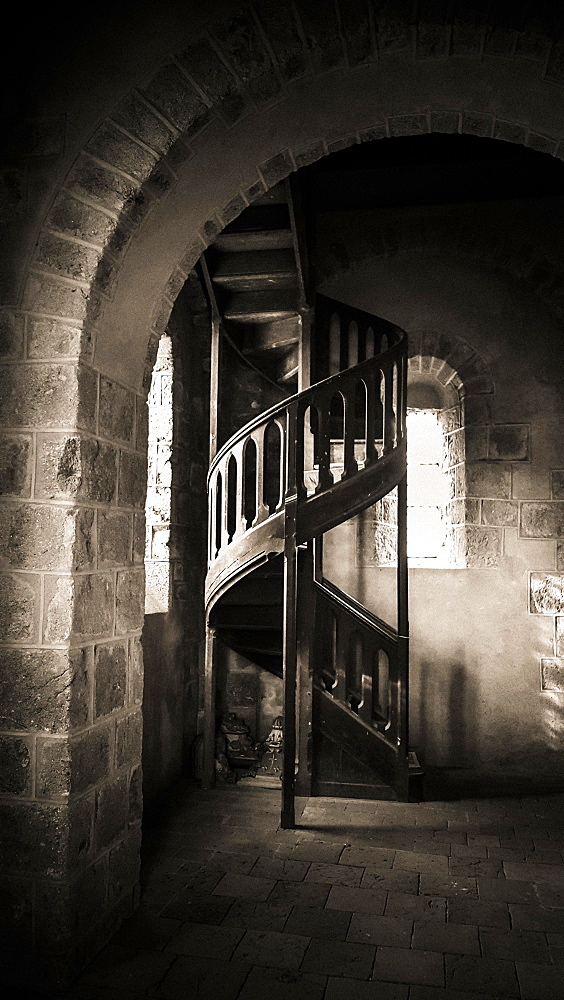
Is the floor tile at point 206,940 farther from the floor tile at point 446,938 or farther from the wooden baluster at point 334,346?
the wooden baluster at point 334,346

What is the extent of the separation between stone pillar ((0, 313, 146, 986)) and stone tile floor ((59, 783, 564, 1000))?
0.84 ft

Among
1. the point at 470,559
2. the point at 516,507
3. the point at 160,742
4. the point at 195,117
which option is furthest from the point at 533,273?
the point at 160,742

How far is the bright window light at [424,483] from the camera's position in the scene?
5.90 m

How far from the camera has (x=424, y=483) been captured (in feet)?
20.0

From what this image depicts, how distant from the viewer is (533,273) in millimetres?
5320

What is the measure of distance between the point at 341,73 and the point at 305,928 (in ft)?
10.0

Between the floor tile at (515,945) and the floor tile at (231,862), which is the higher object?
the floor tile at (515,945)

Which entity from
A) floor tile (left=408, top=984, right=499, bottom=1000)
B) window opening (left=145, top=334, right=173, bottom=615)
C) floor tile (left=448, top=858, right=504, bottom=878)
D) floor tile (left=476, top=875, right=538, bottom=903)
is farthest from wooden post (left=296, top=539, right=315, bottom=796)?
floor tile (left=408, top=984, right=499, bottom=1000)

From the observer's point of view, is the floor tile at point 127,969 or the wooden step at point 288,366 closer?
the floor tile at point 127,969

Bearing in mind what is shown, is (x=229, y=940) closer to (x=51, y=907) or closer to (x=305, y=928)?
(x=305, y=928)

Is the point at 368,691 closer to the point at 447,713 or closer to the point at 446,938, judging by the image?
the point at 447,713

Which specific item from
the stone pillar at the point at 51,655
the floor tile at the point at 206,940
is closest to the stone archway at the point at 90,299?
the stone pillar at the point at 51,655

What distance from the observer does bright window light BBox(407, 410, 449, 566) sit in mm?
5902

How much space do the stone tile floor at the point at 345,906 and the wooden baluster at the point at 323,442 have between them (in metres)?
1.87
